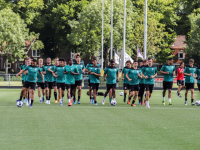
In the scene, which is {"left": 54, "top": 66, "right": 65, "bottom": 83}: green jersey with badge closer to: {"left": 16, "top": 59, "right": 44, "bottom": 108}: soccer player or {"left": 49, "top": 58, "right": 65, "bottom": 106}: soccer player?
{"left": 49, "top": 58, "right": 65, "bottom": 106}: soccer player

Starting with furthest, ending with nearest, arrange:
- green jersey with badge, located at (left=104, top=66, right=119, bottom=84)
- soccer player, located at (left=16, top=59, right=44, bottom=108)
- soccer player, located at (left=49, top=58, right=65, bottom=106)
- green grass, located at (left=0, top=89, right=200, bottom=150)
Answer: soccer player, located at (left=49, top=58, right=65, bottom=106), green jersey with badge, located at (left=104, top=66, right=119, bottom=84), soccer player, located at (left=16, top=59, right=44, bottom=108), green grass, located at (left=0, top=89, right=200, bottom=150)

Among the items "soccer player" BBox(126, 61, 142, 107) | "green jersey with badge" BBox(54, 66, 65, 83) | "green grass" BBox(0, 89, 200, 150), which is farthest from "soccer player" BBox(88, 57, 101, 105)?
"green grass" BBox(0, 89, 200, 150)

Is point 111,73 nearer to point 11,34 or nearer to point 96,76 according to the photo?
point 96,76

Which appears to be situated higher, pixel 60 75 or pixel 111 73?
pixel 111 73

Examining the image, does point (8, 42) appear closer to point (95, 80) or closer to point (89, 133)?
point (95, 80)

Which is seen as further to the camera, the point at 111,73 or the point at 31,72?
the point at 111,73

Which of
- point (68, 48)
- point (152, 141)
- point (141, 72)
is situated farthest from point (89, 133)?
point (68, 48)

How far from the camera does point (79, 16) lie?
213 feet

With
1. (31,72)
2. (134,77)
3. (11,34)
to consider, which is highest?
(11,34)

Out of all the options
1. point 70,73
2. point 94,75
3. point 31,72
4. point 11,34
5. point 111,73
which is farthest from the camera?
point 11,34

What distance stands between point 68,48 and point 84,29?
986 cm

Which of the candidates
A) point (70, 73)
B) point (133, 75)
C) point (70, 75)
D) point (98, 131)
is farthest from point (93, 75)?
point (98, 131)

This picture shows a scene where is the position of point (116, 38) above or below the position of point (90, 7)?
below

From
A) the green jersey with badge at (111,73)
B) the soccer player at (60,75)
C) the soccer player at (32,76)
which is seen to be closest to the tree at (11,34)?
the soccer player at (60,75)
